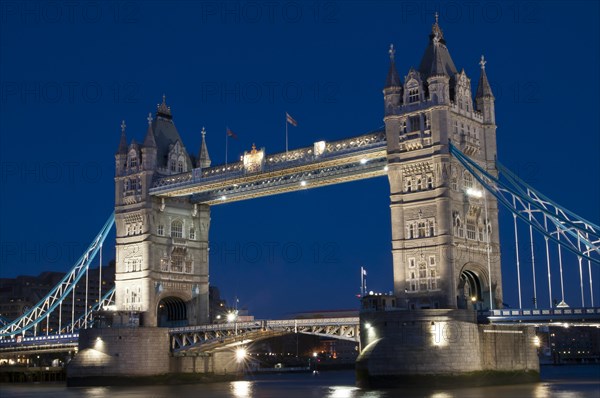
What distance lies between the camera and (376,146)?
2830 inches

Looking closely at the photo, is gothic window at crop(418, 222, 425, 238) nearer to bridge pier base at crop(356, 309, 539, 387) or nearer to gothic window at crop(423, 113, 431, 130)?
bridge pier base at crop(356, 309, 539, 387)

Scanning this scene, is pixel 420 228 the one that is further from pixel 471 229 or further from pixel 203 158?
pixel 203 158

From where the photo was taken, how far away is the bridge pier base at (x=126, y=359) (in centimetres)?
8319

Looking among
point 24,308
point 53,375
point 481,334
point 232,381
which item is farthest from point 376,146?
point 24,308

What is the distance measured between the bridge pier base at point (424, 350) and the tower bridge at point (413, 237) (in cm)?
9

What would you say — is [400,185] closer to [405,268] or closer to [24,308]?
[405,268]

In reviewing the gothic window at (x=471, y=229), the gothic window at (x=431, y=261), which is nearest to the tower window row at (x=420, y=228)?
the gothic window at (x=431, y=261)

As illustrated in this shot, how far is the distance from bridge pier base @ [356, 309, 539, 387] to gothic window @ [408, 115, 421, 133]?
43.4 feet

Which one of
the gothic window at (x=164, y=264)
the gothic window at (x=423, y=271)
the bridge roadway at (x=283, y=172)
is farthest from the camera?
the gothic window at (x=164, y=264)

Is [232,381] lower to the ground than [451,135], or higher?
lower

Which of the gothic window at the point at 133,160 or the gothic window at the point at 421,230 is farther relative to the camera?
the gothic window at the point at 133,160

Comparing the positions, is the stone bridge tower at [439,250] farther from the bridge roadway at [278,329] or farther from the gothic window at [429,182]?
the bridge roadway at [278,329]

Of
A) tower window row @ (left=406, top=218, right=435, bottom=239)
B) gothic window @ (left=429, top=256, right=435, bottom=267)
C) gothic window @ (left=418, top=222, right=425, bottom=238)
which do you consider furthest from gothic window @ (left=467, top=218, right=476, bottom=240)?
gothic window @ (left=429, top=256, right=435, bottom=267)

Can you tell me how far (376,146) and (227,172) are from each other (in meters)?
15.6
